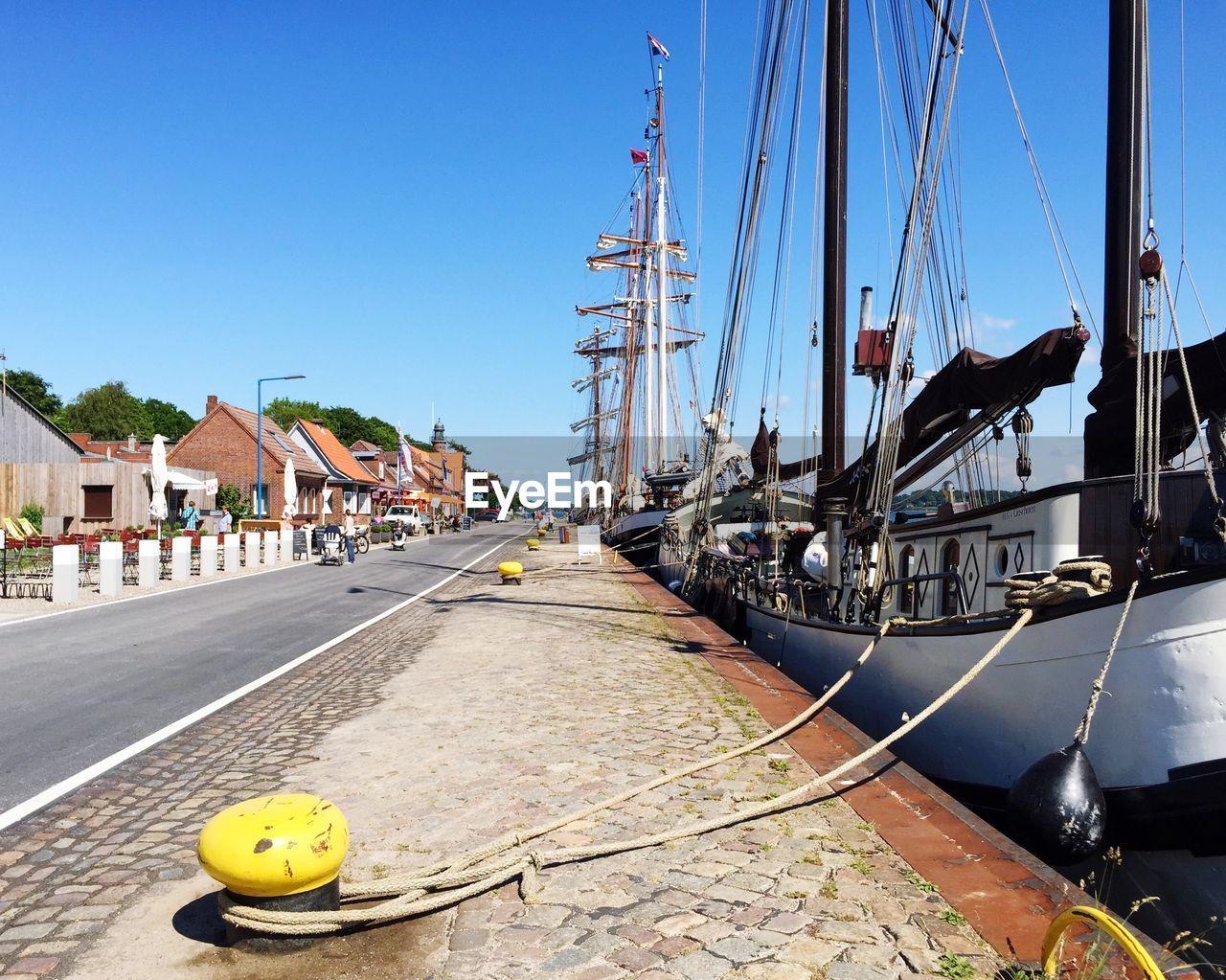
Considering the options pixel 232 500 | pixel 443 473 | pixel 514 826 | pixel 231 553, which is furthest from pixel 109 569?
pixel 443 473

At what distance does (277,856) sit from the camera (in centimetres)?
366

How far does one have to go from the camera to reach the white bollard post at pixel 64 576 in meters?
16.8

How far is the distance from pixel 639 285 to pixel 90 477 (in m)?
31.1

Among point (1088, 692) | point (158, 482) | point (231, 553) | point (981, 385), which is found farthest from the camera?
point (158, 482)

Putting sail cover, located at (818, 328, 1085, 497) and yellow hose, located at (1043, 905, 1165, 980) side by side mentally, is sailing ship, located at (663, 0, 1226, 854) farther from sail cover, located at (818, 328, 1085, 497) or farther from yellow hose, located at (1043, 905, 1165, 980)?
yellow hose, located at (1043, 905, 1165, 980)

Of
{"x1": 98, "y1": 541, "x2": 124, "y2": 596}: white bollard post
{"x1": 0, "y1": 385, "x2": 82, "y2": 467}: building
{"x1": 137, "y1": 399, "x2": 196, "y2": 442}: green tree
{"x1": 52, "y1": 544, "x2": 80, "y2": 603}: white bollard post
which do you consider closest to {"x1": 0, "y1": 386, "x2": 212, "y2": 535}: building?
{"x1": 0, "y1": 385, "x2": 82, "y2": 467}: building

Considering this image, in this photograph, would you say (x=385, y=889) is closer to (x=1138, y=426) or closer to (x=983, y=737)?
(x=983, y=737)

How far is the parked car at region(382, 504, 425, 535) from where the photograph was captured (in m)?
56.0

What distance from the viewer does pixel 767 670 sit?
9.89 meters

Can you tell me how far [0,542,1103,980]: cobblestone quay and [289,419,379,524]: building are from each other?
46.8m

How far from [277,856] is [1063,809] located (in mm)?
3463

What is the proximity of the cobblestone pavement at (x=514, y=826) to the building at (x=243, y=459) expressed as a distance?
143 feet

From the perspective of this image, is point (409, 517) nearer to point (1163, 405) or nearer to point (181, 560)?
point (181, 560)

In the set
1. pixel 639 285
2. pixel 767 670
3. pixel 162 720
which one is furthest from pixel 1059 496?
pixel 639 285
